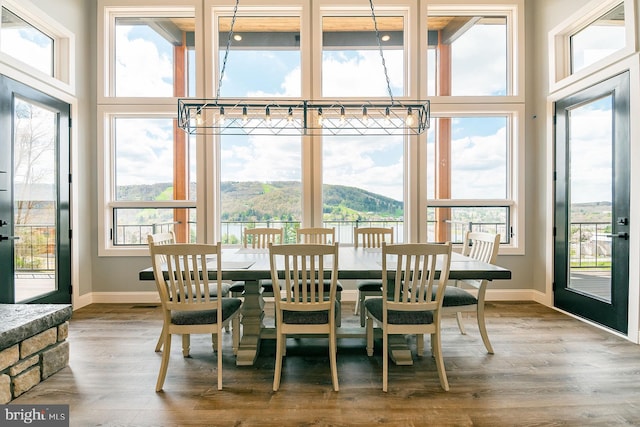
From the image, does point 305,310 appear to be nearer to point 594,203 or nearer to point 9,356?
point 9,356

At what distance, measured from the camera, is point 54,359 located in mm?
2377

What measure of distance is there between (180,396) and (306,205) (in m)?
2.62

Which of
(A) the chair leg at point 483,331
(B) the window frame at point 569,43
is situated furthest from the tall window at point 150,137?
(B) the window frame at point 569,43

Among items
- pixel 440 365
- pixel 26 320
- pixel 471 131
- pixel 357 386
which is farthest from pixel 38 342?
pixel 471 131

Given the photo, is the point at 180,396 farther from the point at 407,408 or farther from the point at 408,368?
the point at 408,368

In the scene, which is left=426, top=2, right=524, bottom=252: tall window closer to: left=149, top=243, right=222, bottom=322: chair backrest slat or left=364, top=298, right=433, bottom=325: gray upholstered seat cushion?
left=364, top=298, right=433, bottom=325: gray upholstered seat cushion

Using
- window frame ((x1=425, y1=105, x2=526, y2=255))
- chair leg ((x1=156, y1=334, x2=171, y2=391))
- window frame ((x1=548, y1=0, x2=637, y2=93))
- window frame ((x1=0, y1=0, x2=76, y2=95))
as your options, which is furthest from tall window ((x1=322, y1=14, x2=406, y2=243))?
window frame ((x1=0, y1=0, x2=76, y2=95))

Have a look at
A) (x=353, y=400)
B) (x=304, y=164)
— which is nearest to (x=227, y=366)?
(x=353, y=400)

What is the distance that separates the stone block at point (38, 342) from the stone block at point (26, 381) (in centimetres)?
11

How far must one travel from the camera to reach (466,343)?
9.52ft

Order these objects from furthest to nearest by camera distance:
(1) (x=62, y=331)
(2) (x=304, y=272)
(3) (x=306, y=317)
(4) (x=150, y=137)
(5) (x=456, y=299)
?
(4) (x=150, y=137), (5) (x=456, y=299), (1) (x=62, y=331), (3) (x=306, y=317), (2) (x=304, y=272)

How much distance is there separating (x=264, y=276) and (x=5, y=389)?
164 cm

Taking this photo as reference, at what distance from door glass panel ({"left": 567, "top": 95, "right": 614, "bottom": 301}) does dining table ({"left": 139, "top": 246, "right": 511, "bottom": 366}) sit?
64.1 inches

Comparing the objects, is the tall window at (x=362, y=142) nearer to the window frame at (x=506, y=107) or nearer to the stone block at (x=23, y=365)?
the window frame at (x=506, y=107)
